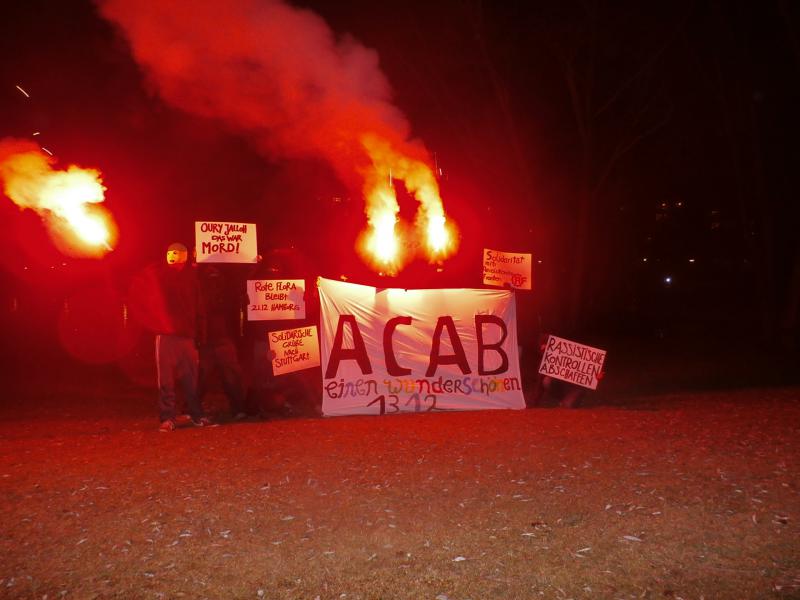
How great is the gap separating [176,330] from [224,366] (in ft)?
3.50

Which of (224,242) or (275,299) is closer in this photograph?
(224,242)

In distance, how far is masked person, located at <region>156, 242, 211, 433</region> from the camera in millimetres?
8898

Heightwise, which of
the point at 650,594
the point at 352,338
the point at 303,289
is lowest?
the point at 650,594

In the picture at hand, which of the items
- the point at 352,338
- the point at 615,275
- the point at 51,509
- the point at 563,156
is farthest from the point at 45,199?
the point at 615,275

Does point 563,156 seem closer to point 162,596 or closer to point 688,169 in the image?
point 688,169

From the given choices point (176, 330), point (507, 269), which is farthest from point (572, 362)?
point (176, 330)

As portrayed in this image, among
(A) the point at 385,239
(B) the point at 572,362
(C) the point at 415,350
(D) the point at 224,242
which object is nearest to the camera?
(D) the point at 224,242

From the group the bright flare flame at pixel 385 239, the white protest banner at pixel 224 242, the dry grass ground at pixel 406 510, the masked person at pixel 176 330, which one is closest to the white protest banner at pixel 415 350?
the dry grass ground at pixel 406 510

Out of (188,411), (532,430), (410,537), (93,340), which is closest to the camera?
(410,537)

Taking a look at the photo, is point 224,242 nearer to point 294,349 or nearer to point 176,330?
point 176,330

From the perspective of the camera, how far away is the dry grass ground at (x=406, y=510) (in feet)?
15.4

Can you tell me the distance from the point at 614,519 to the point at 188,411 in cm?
556

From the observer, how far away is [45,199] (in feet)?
31.3

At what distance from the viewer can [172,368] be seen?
356 inches
